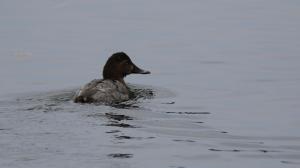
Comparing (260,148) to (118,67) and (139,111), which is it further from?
(118,67)

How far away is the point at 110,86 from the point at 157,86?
128 inches

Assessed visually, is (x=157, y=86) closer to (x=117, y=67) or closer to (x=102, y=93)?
(x=117, y=67)

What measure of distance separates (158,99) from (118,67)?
1244mm

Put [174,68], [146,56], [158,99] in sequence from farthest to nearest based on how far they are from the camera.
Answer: [146,56], [174,68], [158,99]

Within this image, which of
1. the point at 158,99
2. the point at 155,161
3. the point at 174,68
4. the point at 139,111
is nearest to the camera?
the point at 155,161

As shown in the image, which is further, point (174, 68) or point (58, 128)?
point (174, 68)

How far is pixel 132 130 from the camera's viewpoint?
49.1 ft

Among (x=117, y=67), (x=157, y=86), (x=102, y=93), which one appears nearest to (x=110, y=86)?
(x=102, y=93)

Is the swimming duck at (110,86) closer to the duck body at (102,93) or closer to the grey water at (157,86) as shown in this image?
the duck body at (102,93)

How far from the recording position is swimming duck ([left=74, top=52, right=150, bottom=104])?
17.4 m

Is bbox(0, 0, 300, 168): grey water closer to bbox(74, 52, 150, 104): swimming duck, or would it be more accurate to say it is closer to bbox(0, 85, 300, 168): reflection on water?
bbox(0, 85, 300, 168): reflection on water

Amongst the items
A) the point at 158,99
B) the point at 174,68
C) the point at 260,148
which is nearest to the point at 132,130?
the point at 260,148

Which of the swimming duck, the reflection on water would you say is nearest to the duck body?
the swimming duck

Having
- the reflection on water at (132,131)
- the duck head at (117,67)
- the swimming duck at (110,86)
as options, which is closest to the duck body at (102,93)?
the swimming duck at (110,86)
